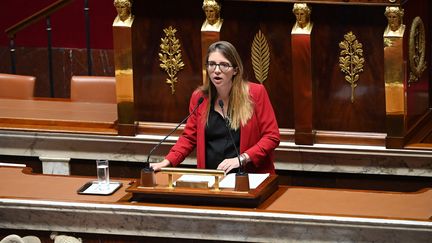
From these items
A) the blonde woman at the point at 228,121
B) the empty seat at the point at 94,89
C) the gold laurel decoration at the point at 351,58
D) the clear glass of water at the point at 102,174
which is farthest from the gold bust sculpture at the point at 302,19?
the clear glass of water at the point at 102,174

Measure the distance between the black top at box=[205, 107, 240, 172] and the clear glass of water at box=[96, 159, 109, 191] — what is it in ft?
1.72

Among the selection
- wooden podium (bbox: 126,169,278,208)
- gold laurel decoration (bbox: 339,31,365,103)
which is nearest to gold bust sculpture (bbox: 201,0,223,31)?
gold laurel decoration (bbox: 339,31,365,103)

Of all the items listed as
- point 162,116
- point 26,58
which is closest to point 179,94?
point 162,116

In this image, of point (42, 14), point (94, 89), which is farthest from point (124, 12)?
point (42, 14)

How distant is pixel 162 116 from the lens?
24.6 feet

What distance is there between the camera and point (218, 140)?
626cm

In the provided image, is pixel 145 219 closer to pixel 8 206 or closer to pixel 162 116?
pixel 8 206

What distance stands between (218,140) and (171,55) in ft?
4.06

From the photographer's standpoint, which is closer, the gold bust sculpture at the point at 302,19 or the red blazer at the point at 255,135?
the red blazer at the point at 255,135

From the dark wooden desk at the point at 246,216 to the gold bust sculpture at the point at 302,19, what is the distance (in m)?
1.29

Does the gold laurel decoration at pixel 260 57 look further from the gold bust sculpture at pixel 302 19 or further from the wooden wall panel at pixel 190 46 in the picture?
the gold bust sculpture at pixel 302 19

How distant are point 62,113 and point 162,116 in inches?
28.2

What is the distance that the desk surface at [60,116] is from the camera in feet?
25.1

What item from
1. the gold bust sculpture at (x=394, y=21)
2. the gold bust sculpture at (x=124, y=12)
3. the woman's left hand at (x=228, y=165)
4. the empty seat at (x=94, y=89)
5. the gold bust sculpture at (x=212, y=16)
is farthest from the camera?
the empty seat at (x=94, y=89)
